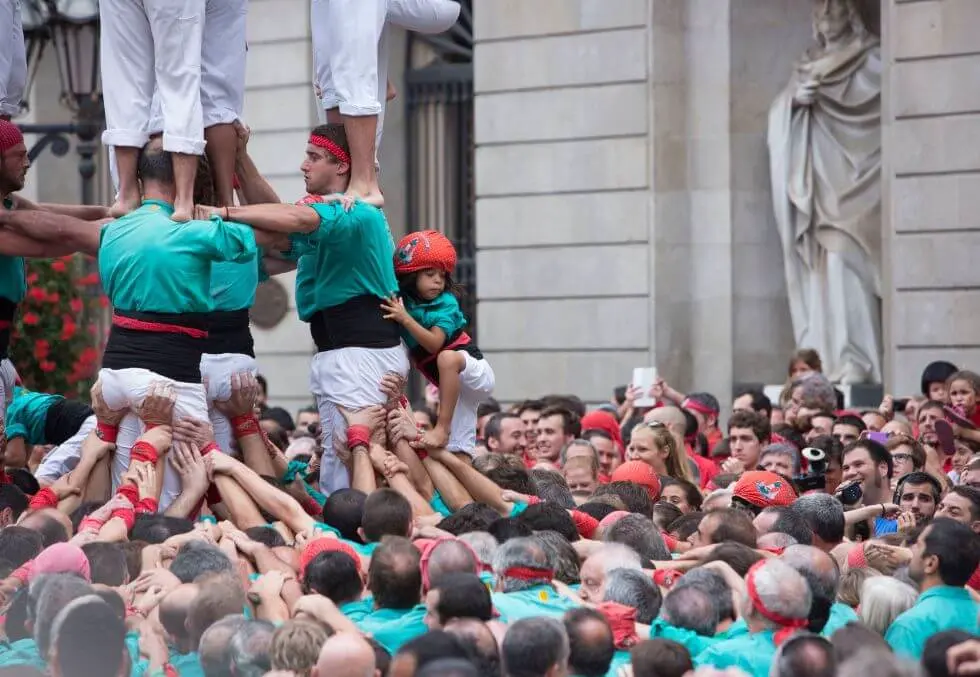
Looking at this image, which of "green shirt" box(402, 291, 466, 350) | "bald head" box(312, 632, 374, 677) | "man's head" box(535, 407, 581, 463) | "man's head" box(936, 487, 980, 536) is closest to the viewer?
"bald head" box(312, 632, 374, 677)

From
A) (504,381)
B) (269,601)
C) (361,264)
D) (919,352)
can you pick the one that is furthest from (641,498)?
(504,381)

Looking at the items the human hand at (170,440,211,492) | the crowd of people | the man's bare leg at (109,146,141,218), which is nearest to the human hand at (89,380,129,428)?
the crowd of people

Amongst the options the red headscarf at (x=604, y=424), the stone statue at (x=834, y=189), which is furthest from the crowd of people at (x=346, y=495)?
the stone statue at (x=834, y=189)

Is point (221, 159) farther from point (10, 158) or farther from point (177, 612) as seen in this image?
point (177, 612)

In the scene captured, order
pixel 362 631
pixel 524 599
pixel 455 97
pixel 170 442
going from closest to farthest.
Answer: pixel 362 631
pixel 524 599
pixel 170 442
pixel 455 97

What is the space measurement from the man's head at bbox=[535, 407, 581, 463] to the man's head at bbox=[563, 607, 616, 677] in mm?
5484

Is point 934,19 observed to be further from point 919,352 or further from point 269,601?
point 269,601

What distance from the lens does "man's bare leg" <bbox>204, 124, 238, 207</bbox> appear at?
355 inches

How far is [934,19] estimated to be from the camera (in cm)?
1503

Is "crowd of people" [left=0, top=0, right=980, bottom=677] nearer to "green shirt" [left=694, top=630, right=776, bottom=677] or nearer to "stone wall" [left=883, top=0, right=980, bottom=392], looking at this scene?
"green shirt" [left=694, top=630, right=776, bottom=677]

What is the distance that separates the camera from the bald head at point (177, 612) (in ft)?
21.4

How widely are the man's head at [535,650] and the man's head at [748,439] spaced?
18.5 ft

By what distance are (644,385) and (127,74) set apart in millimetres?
5694

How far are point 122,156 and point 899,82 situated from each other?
8.12 meters
